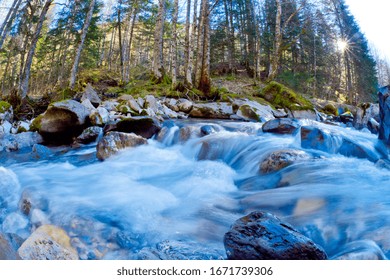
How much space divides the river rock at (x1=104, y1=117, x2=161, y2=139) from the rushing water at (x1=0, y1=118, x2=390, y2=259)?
105 cm

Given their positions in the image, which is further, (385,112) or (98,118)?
(98,118)

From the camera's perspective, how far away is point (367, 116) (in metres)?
10.2

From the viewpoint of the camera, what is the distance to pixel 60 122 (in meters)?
7.51

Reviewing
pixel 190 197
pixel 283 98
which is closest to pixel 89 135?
pixel 190 197

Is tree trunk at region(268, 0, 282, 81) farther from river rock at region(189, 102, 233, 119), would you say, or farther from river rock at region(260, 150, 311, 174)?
river rock at region(260, 150, 311, 174)

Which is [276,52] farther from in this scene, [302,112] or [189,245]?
[189,245]

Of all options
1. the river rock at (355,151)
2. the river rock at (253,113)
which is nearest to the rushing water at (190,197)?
the river rock at (355,151)

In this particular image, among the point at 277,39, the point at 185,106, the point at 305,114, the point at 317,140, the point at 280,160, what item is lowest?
the point at 280,160

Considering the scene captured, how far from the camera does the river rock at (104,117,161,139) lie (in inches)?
285

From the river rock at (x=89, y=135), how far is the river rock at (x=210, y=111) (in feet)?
12.5

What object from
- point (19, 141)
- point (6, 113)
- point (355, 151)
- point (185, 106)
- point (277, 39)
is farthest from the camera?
point (277, 39)

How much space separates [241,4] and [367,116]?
20.9 metres

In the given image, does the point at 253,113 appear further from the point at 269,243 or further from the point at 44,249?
the point at 44,249

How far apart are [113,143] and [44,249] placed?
4008 millimetres
